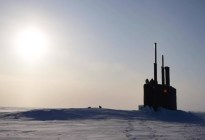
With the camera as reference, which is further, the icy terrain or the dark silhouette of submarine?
the dark silhouette of submarine

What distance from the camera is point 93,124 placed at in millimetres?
20375

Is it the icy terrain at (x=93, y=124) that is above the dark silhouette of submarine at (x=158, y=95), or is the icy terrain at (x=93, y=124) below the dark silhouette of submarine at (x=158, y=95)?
below

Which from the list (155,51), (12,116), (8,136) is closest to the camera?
(8,136)

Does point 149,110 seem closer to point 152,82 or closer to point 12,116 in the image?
point 152,82

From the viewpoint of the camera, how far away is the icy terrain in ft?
51.2

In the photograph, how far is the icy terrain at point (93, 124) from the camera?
15.6 m

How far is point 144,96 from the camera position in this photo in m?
34.2

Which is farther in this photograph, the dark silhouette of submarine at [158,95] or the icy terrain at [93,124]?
the dark silhouette of submarine at [158,95]

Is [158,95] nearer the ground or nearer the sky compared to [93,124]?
nearer the sky

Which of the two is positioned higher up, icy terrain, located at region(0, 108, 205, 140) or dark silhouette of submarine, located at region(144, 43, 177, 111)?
dark silhouette of submarine, located at region(144, 43, 177, 111)

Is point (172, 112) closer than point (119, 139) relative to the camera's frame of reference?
No

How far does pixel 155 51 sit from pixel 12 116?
17.7 meters

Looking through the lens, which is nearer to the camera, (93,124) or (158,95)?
(93,124)

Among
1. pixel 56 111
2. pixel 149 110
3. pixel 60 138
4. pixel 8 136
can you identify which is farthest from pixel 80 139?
pixel 149 110
